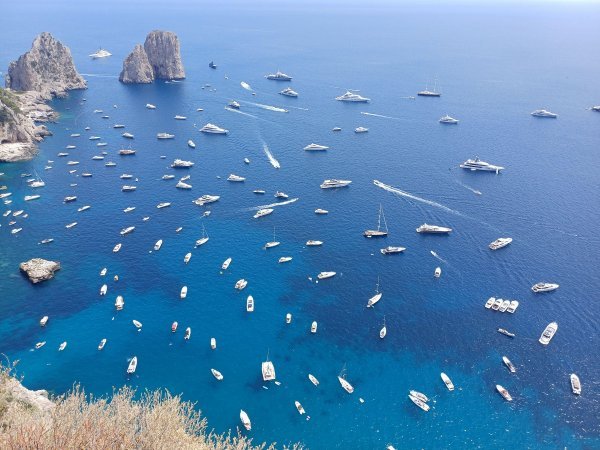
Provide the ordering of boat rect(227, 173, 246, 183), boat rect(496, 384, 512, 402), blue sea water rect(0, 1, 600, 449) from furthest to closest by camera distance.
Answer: boat rect(227, 173, 246, 183) < boat rect(496, 384, 512, 402) < blue sea water rect(0, 1, 600, 449)

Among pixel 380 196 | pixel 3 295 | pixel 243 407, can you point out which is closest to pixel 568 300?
pixel 380 196

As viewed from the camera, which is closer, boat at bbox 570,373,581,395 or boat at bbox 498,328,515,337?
boat at bbox 570,373,581,395

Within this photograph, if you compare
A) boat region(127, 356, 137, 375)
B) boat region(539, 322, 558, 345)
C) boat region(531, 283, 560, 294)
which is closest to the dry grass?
boat region(127, 356, 137, 375)

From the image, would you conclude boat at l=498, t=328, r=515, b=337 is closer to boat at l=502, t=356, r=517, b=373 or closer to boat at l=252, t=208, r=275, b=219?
boat at l=502, t=356, r=517, b=373

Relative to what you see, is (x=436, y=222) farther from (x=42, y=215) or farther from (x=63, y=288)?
(x=42, y=215)

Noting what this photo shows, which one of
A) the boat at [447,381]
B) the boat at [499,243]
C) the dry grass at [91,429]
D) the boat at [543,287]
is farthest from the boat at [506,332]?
the dry grass at [91,429]
